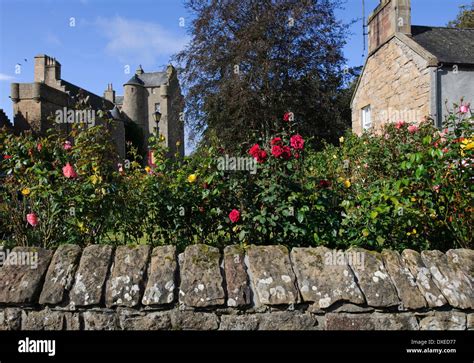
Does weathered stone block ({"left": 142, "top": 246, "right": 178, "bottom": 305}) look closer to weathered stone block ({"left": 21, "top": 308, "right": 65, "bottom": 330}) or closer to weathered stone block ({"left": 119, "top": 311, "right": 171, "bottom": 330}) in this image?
weathered stone block ({"left": 119, "top": 311, "right": 171, "bottom": 330})

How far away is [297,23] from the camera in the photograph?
13.0m

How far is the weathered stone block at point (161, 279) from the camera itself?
1.90m

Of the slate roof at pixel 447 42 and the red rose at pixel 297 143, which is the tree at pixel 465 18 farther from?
the red rose at pixel 297 143

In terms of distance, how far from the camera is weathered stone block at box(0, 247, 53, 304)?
6.32ft

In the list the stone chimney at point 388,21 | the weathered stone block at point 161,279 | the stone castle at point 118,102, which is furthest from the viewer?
the stone castle at point 118,102

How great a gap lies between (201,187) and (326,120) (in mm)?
11554

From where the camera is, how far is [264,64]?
12414mm

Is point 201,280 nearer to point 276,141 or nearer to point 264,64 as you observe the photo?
point 276,141

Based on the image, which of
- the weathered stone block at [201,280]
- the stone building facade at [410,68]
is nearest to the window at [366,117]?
the stone building facade at [410,68]

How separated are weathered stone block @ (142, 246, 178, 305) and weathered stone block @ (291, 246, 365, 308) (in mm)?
749

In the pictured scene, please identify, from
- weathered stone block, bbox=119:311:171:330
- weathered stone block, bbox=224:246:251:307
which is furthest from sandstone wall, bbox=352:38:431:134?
weathered stone block, bbox=119:311:171:330

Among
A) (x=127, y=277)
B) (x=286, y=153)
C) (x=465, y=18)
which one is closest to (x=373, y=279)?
(x=286, y=153)

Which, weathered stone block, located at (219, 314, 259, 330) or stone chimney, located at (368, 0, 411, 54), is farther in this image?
stone chimney, located at (368, 0, 411, 54)

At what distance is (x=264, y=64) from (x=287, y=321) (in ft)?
38.4
